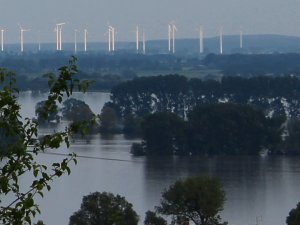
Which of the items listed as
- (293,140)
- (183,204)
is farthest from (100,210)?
(293,140)

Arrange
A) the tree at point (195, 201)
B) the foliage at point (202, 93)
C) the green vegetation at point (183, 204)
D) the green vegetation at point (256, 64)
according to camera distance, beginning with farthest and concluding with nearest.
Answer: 1. the green vegetation at point (256, 64)
2. the foliage at point (202, 93)
3. the tree at point (195, 201)
4. the green vegetation at point (183, 204)

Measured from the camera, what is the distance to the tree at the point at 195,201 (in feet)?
31.3

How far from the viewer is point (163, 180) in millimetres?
16094

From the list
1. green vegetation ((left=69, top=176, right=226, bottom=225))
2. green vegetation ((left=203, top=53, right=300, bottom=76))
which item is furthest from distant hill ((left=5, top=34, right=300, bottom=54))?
green vegetation ((left=69, top=176, right=226, bottom=225))

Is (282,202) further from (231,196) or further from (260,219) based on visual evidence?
(260,219)

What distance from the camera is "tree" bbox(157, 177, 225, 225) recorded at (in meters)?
9.55

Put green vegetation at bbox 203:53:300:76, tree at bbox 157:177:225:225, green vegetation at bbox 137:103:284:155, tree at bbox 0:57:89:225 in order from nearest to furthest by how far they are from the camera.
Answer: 1. tree at bbox 0:57:89:225
2. tree at bbox 157:177:225:225
3. green vegetation at bbox 137:103:284:155
4. green vegetation at bbox 203:53:300:76

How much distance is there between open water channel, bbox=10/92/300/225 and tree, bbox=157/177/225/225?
1.89 m

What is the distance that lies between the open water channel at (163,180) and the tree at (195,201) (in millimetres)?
1891

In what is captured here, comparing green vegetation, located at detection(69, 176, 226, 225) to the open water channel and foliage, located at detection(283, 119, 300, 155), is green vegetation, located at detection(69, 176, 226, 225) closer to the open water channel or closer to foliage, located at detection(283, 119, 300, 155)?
the open water channel

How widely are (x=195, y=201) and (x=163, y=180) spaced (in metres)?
6.51

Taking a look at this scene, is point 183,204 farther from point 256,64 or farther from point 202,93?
point 256,64

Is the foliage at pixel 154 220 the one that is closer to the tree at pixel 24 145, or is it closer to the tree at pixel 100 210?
the tree at pixel 100 210

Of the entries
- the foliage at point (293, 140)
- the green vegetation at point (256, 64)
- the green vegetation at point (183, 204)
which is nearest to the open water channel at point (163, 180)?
the foliage at point (293, 140)
